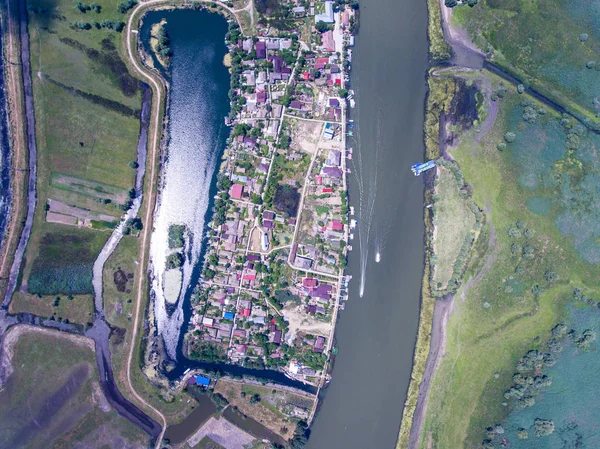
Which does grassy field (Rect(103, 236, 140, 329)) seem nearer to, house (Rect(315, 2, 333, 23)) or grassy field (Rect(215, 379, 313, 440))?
grassy field (Rect(215, 379, 313, 440))

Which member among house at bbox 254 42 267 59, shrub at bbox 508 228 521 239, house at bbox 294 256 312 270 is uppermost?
house at bbox 254 42 267 59

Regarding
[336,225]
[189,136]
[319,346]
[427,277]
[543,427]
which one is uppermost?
[189,136]

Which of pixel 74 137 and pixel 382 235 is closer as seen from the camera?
pixel 74 137

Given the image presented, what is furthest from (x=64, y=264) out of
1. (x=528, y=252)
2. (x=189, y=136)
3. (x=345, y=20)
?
(x=528, y=252)

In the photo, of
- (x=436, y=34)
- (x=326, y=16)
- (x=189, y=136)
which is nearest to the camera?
(x=326, y=16)

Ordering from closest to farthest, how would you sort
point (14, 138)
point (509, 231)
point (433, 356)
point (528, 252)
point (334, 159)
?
point (528, 252) → point (509, 231) → point (14, 138) → point (433, 356) → point (334, 159)

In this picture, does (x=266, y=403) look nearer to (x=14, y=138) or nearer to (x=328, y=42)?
(x=14, y=138)

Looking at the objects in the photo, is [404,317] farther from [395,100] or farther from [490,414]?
[395,100]

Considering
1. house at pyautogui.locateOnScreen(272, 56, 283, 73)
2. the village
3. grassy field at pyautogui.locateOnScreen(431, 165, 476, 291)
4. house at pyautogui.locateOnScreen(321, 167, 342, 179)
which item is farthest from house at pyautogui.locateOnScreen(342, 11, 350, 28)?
grassy field at pyautogui.locateOnScreen(431, 165, 476, 291)
